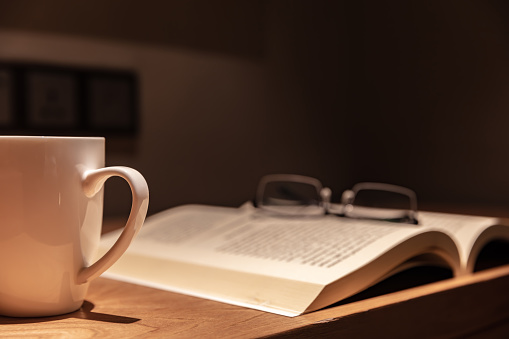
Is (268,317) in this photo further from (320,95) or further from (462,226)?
(320,95)

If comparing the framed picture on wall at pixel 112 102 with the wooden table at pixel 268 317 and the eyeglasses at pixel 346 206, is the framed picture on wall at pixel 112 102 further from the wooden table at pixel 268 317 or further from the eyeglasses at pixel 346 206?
the wooden table at pixel 268 317

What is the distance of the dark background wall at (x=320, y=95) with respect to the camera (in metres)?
1.22

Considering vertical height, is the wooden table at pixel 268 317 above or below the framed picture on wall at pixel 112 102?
below

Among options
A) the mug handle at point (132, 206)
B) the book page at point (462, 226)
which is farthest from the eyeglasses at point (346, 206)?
the mug handle at point (132, 206)

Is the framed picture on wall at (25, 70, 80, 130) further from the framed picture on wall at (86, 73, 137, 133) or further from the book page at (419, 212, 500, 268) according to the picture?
the book page at (419, 212, 500, 268)

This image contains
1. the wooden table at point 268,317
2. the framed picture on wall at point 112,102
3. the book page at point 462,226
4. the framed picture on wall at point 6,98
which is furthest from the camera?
the framed picture on wall at point 112,102

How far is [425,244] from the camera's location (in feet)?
→ 1.48

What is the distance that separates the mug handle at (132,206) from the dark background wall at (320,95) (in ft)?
2.54

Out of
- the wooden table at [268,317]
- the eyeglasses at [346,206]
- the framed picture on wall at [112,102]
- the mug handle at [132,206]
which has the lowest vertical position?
the wooden table at [268,317]

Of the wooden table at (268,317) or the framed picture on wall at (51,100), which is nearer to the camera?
the wooden table at (268,317)

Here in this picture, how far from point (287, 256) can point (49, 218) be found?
19 centimetres

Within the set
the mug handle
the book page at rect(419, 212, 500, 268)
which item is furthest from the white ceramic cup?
the book page at rect(419, 212, 500, 268)

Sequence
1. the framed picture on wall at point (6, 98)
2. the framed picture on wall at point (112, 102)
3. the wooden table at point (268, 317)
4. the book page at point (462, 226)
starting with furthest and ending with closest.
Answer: the framed picture on wall at point (112, 102) < the framed picture on wall at point (6, 98) < the book page at point (462, 226) < the wooden table at point (268, 317)

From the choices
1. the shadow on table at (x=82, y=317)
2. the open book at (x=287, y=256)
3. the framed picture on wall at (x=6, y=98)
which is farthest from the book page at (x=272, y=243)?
the framed picture on wall at (x=6, y=98)
